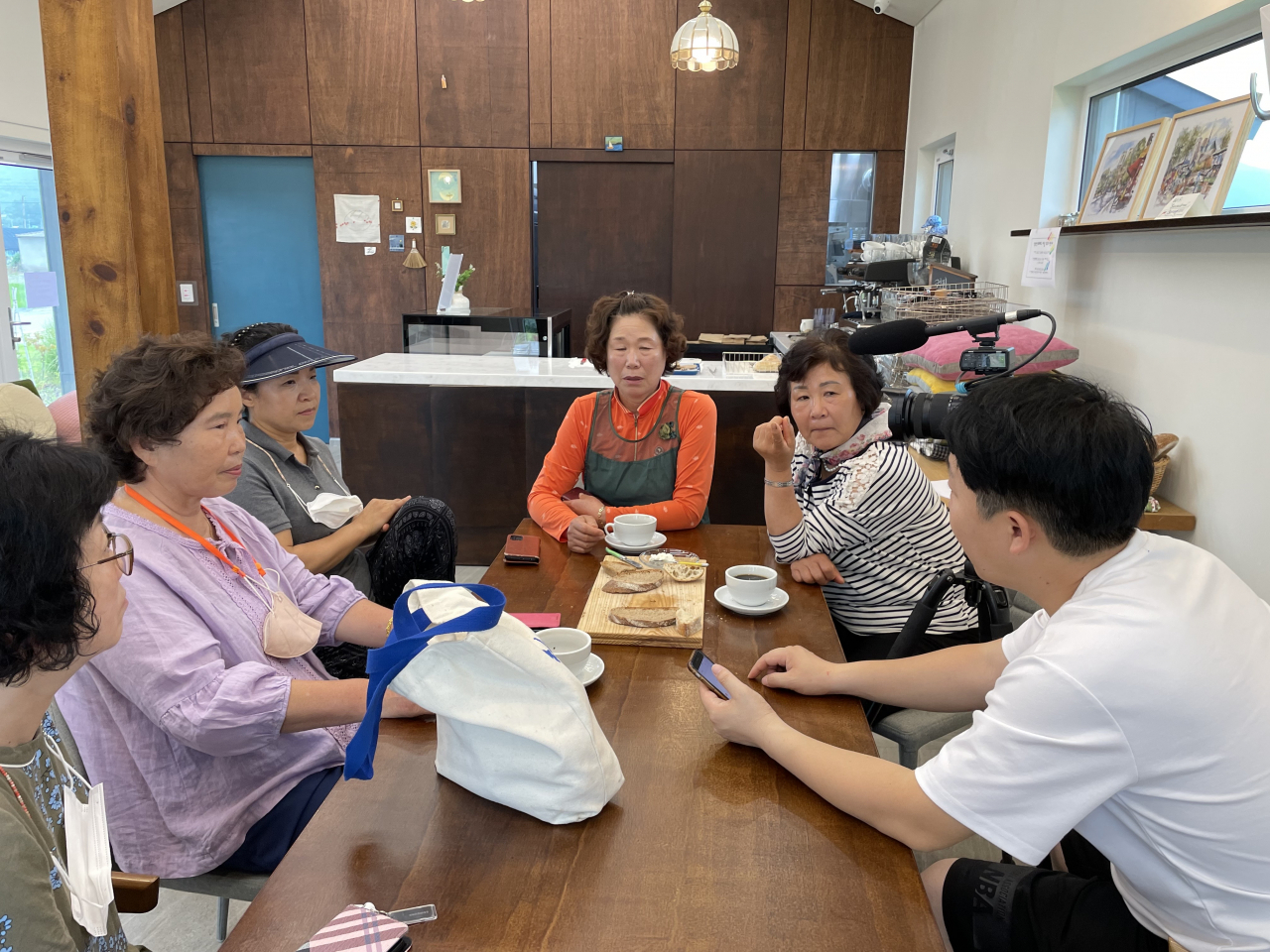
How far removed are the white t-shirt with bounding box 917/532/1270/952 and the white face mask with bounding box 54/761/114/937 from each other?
0.91 metres

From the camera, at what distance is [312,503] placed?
217cm

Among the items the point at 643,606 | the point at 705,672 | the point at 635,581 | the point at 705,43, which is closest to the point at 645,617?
the point at 643,606

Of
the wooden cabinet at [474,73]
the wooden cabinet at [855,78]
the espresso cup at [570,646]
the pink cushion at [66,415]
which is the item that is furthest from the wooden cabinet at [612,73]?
the espresso cup at [570,646]

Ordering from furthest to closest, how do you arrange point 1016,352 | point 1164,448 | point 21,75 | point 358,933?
point 21,75 → point 1016,352 → point 1164,448 → point 358,933

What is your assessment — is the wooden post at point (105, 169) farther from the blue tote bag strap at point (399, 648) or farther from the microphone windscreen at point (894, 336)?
the microphone windscreen at point (894, 336)

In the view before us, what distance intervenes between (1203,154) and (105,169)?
2.71m

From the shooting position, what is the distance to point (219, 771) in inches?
52.5

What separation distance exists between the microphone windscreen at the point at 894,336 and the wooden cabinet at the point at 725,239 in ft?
15.0

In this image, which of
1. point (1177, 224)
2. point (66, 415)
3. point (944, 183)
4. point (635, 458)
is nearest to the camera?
point (1177, 224)

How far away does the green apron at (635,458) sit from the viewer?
2.53 m

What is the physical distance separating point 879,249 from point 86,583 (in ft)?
14.1

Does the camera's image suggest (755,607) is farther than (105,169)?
No

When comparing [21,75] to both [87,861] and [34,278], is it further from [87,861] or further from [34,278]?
[87,861]

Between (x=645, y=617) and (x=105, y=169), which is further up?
(x=105, y=169)
